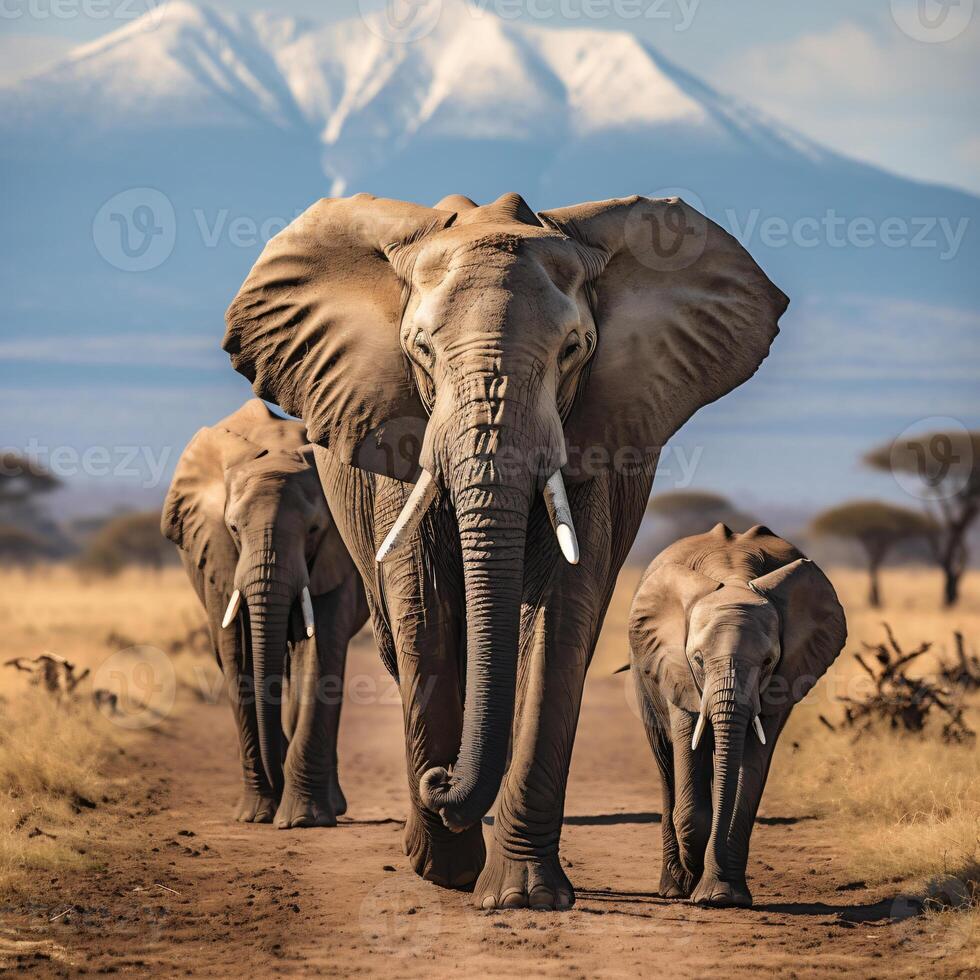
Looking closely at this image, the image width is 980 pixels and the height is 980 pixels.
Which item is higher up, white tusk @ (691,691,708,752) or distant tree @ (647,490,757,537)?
distant tree @ (647,490,757,537)

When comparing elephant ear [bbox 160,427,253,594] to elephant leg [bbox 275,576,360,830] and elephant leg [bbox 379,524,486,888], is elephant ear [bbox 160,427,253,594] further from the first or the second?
elephant leg [bbox 379,524,486,888]

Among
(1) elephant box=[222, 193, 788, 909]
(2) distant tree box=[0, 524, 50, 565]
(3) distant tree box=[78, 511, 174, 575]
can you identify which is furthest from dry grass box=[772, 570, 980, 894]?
(2) distant tree box=[0, 524, 50, 565]

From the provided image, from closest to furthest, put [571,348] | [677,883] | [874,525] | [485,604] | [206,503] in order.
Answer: [485,604] < [571,348] < [677,883] < [206,503] < [874,525]

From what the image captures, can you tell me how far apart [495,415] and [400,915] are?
2.41 metres

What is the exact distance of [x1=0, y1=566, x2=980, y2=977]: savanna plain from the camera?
22.6 feet

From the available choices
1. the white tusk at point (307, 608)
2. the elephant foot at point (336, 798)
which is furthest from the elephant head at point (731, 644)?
the elephant foot at point (336, 798)

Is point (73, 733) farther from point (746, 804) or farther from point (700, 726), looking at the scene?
point (746, 804)

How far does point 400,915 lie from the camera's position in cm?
755

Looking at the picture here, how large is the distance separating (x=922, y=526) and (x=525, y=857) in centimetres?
3473

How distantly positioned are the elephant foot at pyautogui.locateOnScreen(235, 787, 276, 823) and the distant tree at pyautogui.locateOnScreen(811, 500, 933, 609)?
31.0 metres

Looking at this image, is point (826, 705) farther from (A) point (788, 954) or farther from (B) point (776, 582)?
(A) point (788, 954)

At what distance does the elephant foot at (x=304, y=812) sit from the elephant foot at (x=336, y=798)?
34cm

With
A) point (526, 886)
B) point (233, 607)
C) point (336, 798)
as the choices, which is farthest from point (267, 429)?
point (526, 886)

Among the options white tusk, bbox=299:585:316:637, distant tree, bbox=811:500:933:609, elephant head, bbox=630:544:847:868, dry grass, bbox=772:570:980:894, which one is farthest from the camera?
distant tree, bbox=811:500:933:609
